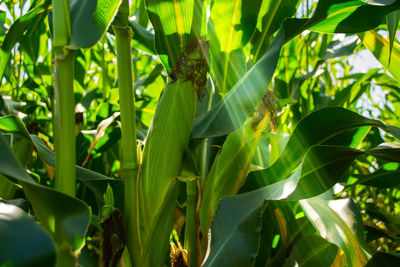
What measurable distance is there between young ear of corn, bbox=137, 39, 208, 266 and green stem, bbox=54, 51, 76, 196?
0.12 metres

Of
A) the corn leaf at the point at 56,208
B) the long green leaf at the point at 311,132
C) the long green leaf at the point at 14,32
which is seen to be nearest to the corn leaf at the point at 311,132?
the long green leaf at the point at 311,132

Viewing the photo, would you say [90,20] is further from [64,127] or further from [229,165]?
[229,165]

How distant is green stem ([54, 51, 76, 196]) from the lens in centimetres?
48

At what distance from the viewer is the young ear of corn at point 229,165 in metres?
0.66

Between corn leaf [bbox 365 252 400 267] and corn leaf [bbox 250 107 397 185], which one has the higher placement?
corn leaf [bbox 250 107 397 185]

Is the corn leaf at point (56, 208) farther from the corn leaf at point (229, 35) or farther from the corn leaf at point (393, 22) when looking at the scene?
the corn leaf at point (393, 22)

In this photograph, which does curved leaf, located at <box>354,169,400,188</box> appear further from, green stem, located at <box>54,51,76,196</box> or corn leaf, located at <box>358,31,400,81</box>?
green stem, located at <box>54,51,76,196</box>

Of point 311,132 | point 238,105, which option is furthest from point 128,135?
point 311,132

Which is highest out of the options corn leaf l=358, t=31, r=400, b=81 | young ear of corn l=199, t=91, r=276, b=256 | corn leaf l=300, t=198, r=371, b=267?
corn leaf l=358, t=31, r=400, b=81

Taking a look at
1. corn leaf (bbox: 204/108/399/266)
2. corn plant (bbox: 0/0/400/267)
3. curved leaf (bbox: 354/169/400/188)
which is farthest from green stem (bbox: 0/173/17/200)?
curved leaf (bbox: 354/169/400/188)

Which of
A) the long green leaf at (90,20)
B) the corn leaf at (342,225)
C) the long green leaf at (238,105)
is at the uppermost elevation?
the long green leaf at (90,20)

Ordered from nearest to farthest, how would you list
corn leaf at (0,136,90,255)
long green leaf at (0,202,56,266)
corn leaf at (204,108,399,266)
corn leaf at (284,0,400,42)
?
long green leaf at (0,202,56,266)
corn leaf at (0,136,90,255)
corn leaf at (204,108,399,266)
corn leaf at (284,0,400,42)

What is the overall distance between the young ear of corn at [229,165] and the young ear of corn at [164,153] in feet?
0.28

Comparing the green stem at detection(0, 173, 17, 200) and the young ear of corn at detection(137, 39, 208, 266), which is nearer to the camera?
the young ear of corn at detection(137, 39, 208, 266)
